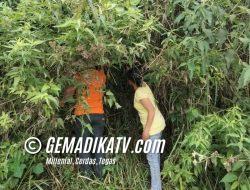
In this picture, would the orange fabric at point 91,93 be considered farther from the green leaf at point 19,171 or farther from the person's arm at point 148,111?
the green leaf at point 19,171

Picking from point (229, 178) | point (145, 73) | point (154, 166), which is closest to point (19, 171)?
point (154, 166)

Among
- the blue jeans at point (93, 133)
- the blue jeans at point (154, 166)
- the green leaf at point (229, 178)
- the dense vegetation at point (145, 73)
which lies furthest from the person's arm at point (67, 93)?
the green leaf at point (229, 178)

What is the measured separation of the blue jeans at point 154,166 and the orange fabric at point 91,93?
574 mm

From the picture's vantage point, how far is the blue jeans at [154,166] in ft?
11.3

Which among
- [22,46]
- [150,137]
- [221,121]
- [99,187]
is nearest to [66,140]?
[99,187]

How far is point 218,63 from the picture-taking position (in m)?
3.36

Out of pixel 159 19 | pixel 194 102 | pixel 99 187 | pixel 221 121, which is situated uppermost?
pixel 159 19

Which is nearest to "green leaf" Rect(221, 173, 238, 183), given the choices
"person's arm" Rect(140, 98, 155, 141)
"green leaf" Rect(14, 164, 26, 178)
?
"person's arm" Rect(140, 98, 155, 141)

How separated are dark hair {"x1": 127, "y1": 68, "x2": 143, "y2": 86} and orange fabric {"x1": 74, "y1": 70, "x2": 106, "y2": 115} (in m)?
0.25

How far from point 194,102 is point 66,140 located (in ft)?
4.14

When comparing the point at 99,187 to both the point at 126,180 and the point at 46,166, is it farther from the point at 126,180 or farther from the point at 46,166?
the point at 46,166

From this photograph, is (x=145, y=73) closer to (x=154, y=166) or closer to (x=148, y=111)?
(x=148, y=111)

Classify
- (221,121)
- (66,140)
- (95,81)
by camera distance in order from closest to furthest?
(221,121)
(95,81)
(66,140)

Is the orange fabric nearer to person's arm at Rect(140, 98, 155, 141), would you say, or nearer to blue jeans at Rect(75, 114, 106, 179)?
blue jeans at Rect(75, 114, 106, 179)
